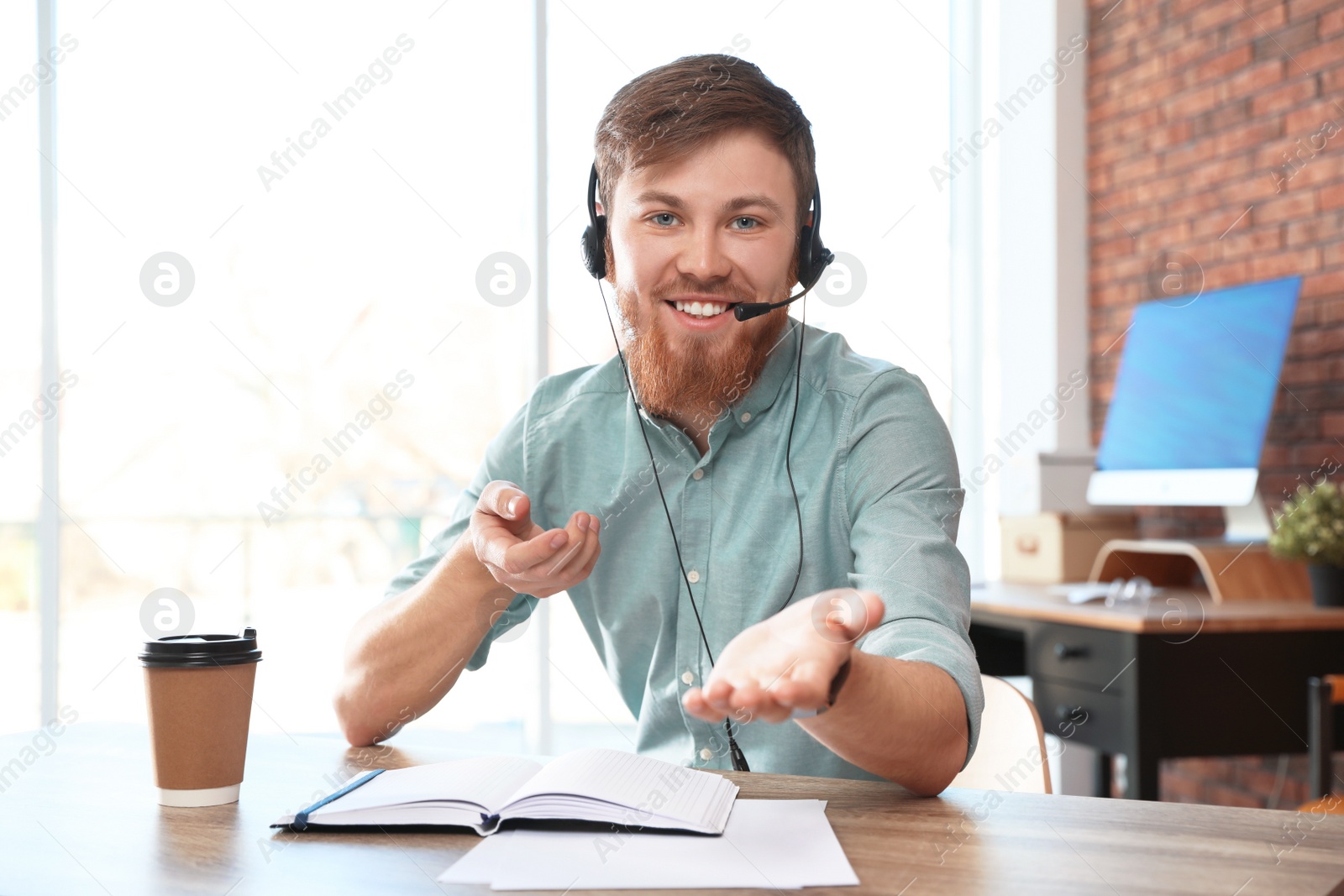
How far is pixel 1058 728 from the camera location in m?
2.20

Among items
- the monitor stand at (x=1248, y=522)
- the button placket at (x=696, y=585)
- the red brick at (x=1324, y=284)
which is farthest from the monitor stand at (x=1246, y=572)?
the button placket at (x=696, y=585)

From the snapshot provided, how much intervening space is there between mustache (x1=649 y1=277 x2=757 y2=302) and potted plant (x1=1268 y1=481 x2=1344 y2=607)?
4.78 ft

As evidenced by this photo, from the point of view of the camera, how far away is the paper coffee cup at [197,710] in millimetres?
858

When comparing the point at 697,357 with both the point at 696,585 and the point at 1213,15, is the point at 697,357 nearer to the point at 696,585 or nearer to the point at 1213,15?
the point at 696,585

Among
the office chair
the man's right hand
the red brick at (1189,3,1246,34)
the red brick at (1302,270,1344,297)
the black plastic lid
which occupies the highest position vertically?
the red brick at (1189,3,1246,34)

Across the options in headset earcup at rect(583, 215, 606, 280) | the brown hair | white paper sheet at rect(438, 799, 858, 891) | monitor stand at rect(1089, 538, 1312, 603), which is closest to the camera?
white paper sheet at rect(438, 799, 858, 891)

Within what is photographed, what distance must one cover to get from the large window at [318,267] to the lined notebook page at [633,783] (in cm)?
211

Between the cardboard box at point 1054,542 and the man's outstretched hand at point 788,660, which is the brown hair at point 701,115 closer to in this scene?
the man's outstretched hand at point 788,660

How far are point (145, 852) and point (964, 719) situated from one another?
2.06ft

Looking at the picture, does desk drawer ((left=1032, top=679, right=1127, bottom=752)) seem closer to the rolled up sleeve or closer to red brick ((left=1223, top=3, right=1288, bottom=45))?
the rolled up sleeve

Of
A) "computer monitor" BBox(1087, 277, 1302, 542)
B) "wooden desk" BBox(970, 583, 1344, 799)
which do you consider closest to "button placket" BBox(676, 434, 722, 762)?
"wooden desk" BBox(970, 583, 1344, 799)

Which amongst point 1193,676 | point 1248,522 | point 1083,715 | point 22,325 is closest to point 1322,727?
point 1193,676

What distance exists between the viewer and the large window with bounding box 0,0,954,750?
2.85m

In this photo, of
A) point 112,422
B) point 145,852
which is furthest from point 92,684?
point 145,852
